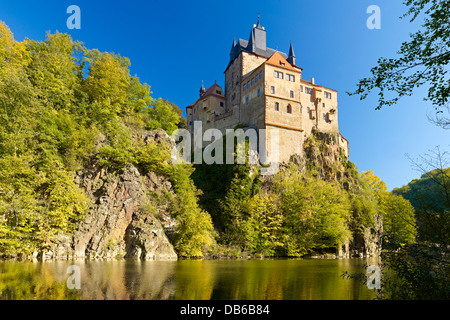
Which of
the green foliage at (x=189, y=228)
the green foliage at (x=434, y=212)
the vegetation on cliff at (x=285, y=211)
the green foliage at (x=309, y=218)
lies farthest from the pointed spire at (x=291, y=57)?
the green foliage at (x=434, y=212)

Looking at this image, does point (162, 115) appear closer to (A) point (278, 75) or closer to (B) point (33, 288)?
(A) point (278, 75)

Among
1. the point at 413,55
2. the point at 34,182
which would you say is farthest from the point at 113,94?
the point at 413,55

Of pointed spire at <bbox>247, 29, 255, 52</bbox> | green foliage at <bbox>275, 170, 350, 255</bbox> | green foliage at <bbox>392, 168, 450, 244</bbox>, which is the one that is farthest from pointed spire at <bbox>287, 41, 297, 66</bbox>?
green foliage at <bbox>392, 168, 450, 244</bbox>

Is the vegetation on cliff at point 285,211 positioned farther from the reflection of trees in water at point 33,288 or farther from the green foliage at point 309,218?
the reflection of trees in water at point 33,288

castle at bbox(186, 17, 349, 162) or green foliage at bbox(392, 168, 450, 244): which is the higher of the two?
castle at bbox(186, 17, 349, 162)

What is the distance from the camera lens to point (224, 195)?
38781mm

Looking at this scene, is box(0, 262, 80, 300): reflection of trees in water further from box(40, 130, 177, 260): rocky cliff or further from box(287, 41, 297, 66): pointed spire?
box(287, 41, 297, 66): pointed spire

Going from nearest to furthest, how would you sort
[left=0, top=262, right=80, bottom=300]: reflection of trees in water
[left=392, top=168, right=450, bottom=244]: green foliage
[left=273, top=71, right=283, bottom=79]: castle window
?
[left=392, top=168, right=450, bottom=244]: green foliage, [left=0, top=262, right=80, bottom=300]: reflection of trees in water, [left=273, top=71, right=283, bottom=79]: castle window

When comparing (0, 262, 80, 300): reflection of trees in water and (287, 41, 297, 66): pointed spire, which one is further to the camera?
(287, 41, 297, 66): pointed spire

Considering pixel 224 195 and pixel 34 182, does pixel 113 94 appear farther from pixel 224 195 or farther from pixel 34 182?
pixel 224 195

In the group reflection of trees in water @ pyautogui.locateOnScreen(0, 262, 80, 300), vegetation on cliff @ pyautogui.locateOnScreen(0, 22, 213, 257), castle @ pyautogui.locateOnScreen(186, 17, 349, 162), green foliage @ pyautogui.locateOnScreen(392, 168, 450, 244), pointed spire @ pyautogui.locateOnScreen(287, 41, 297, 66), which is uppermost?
pointed spire @ pyautogui.locateOnScreen(287, 41, 297, 66)

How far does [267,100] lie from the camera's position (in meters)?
47.5

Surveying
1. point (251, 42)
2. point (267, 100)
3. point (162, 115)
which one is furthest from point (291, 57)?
point (162, 115)

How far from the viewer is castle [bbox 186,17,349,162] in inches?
1893
